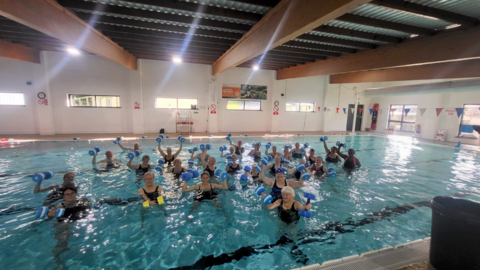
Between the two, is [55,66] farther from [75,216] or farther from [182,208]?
[182,208]

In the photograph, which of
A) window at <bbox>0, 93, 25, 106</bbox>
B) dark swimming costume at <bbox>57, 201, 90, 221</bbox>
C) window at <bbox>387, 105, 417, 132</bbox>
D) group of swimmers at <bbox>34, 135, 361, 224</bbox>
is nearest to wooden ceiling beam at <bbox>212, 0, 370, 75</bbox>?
group of swimmers at <bbox>34, 135, 361, 224</bbox>

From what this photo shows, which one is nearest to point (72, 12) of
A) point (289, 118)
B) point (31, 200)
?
point (31, 200)

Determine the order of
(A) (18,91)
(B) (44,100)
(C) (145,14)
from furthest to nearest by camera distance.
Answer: (B) (44,100), (A) (18,91), (C) (145,14)

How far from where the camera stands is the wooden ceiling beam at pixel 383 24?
4.83 m

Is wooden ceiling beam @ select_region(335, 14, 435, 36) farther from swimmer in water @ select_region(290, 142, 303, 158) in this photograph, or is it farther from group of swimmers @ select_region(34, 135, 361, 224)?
swimmer in water @ select_region(290, 142, 303, 158)

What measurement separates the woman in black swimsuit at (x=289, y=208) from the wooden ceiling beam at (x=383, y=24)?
4062 mm

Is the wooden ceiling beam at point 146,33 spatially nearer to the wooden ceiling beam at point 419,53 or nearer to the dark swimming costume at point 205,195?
the wooden ceiling beam at point 419,53

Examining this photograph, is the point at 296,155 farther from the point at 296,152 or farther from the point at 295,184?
the point at 295,184

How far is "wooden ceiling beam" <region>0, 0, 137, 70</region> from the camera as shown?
3.95 m

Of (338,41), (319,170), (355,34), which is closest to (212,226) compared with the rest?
(319,170)

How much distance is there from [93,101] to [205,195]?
11045 mm

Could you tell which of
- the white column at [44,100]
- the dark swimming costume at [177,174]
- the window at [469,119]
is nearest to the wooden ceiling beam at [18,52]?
the white column at [44,100]

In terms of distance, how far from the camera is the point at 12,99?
35.6ft

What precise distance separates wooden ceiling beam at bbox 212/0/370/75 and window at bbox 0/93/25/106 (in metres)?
12.0
